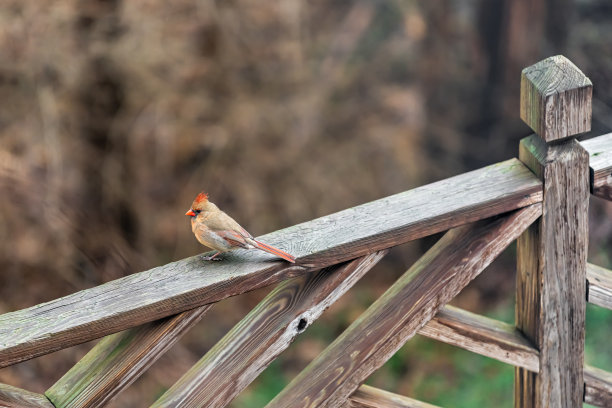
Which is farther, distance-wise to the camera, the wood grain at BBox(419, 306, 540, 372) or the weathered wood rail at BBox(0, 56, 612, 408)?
the wood grain at BBox(419, 306, 540, 372)

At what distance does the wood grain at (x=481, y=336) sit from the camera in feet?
5.89

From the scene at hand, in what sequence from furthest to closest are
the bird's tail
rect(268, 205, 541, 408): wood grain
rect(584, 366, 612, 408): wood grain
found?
rect(584, 366, 612, 408): wood grain, rect(268, 205, 541, 408): wood grain, the bird's tail

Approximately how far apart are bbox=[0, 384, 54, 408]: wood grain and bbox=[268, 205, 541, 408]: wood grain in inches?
18.4

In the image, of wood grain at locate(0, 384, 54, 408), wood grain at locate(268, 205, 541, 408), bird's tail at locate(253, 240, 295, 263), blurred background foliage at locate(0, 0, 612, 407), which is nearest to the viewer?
wood grain at locate(0, 384, 54, 408)

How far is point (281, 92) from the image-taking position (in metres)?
5.14

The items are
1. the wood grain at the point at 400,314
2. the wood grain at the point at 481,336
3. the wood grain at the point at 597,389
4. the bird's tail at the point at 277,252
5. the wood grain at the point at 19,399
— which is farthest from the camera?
the wood grain at the point at 597,389

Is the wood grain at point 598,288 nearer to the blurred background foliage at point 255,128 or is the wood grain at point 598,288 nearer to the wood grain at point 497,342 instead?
the wood grain at point 497,342

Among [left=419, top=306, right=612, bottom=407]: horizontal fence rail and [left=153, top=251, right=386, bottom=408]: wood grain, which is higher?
[left=419, top=306, right=612, bottom=407]: horizontal fence rail

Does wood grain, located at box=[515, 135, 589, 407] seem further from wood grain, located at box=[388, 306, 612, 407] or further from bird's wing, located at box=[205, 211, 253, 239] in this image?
bird's wing, located at box=[205, 211, 253, 239]

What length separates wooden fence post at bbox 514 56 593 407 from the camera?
5.61 ft

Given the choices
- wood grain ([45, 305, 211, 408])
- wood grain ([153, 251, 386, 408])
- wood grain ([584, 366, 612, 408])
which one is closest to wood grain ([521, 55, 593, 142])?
wood grain ([153, 251, 386, 408])

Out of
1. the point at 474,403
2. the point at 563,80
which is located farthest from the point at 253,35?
the point at 563,80

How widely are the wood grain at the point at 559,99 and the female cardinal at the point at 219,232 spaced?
64 centimetres

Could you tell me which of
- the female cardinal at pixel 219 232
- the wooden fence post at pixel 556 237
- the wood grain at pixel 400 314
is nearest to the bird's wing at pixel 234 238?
the female cardinal at pixel 219 232
